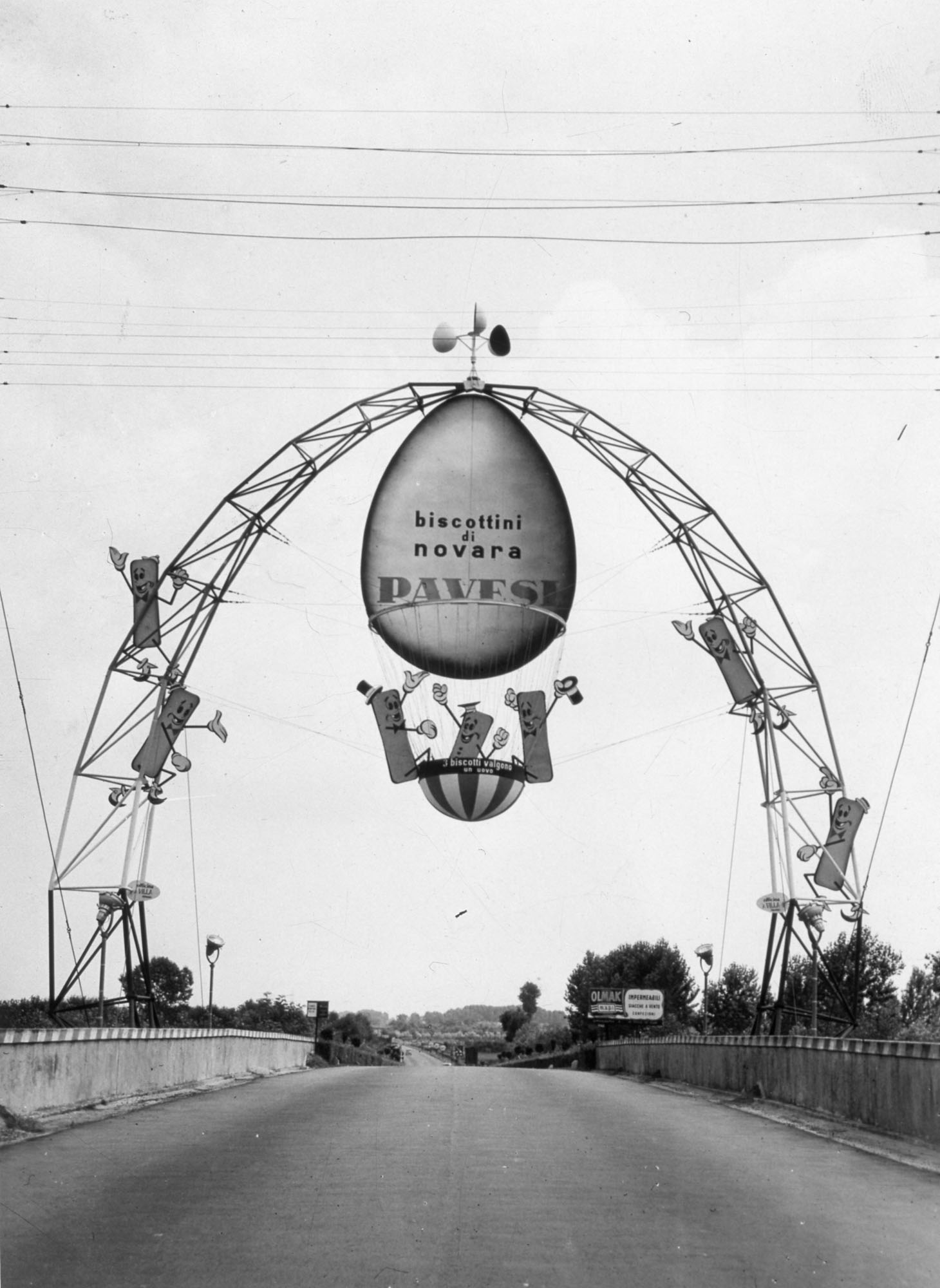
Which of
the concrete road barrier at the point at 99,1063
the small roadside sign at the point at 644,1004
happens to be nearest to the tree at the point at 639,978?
the small roadside sign at the point at 644,1004

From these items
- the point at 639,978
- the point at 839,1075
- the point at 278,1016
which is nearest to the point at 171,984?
the point at 278,1016

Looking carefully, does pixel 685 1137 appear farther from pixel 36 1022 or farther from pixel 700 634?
pixel 36 1022

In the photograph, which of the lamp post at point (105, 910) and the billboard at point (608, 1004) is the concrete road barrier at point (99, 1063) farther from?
the billboard at point (608, 1004)

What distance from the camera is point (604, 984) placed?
13375cm

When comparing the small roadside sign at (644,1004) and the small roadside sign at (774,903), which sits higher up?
the small roadside sign at (774,903)

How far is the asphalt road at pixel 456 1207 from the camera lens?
845cm

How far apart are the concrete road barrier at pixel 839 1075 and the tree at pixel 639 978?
95.0m

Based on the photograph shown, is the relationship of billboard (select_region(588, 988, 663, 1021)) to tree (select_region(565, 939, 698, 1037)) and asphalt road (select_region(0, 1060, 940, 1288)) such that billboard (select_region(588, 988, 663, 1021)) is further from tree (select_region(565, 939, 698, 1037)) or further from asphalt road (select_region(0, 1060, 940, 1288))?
asphalt road (select_region(0, 1060, 940, 1288))

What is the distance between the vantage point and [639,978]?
130 meters

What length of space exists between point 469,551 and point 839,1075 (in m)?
10.9

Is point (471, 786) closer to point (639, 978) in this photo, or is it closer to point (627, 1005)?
point (627, 1005)

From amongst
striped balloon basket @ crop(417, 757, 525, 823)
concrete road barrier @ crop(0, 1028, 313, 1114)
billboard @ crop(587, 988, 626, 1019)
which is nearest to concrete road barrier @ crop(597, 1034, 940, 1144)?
striped balloon basket @ crop(417, 757, 525, 823)

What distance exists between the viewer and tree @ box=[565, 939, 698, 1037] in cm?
12694

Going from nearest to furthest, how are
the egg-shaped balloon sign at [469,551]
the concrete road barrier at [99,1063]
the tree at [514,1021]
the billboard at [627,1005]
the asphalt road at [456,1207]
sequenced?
the asphalt road at [456,1207], the concrete road barrier at [99,1063], the egg-shaped balloon sign at [469,551], the billboard at [627,1005], the tree at [514,1021]
